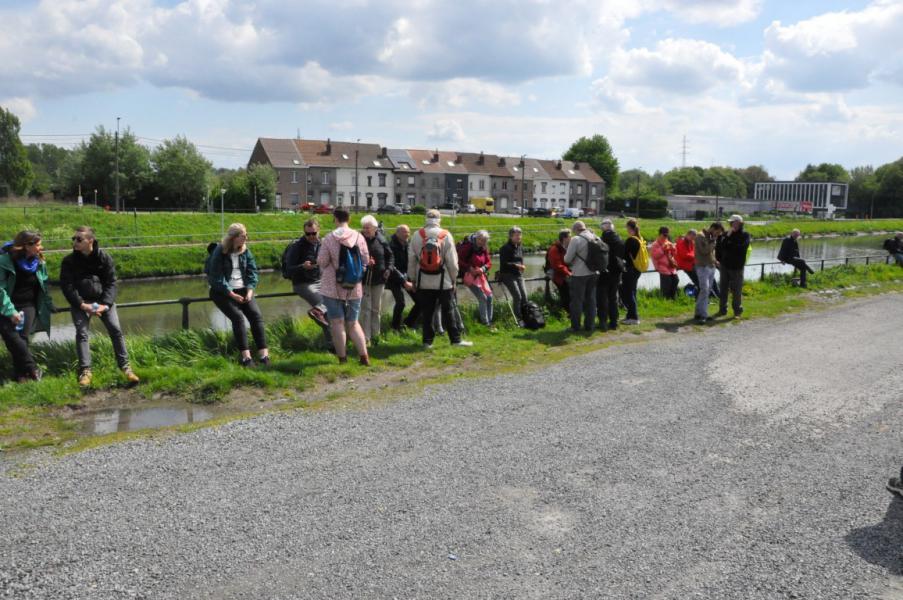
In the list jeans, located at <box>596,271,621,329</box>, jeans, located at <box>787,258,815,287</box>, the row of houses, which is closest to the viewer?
jeans, located at <box>596,271,621,329</box>

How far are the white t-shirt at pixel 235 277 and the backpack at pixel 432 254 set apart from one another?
230 cm

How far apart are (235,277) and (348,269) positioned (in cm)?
141

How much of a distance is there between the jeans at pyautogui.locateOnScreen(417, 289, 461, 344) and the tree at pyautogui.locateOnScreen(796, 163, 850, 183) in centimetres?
18391

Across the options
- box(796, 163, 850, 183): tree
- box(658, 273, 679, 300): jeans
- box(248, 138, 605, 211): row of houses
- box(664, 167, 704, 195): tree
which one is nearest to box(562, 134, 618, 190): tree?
box(248, 138, 605, 211): row of houses

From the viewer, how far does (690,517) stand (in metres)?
4.98

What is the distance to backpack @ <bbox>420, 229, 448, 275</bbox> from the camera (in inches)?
379

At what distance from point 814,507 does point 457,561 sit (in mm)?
2645

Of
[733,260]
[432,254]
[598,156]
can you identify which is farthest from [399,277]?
[598,156]

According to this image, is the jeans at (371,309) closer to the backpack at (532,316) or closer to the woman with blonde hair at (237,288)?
the woman with blonde hair at (237,288)

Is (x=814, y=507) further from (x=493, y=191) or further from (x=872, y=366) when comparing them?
(x=493, y=191)

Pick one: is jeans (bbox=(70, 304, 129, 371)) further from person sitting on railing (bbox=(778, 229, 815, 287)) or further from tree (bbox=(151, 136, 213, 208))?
tree (bbox=(151, 136, 213, 208))

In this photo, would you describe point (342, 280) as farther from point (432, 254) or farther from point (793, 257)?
point (793, 257)

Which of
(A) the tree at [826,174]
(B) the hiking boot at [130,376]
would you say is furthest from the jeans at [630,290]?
(A) the tree at [826,174]

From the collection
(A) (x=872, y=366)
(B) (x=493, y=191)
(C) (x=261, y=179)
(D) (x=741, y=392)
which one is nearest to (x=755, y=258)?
(A) (x=872, y=366)
